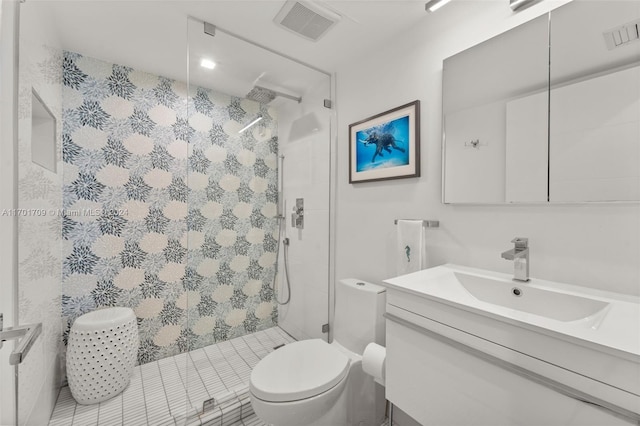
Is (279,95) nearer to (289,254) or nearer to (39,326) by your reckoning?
(289,254)

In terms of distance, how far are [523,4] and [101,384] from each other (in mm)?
3023

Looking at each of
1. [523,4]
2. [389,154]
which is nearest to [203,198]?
[389,154]

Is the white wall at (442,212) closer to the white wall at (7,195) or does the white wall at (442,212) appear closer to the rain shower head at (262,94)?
the rain shower head at (262,94)

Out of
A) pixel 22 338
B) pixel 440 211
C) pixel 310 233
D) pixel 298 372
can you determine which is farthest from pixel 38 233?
pixel 440 211

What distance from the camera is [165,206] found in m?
2.23

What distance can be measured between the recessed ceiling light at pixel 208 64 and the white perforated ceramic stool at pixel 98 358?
1720 mm

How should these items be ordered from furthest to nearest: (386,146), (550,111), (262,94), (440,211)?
(262,94)
(386,146)
(440,211)
(550,111)

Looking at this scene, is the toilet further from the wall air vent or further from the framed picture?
the wall air vent

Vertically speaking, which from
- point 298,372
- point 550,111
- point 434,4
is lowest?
point 298,372

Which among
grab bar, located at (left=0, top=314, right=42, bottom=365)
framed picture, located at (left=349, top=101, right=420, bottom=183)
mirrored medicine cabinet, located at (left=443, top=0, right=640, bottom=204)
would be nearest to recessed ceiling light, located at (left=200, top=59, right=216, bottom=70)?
framed picture, located at (left=349, top=101, right=420, bottom=183)

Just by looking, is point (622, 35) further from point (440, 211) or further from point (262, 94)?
point (262, 94)

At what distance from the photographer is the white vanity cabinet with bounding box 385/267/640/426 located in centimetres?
64

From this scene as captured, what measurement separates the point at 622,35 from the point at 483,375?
4.14 ft

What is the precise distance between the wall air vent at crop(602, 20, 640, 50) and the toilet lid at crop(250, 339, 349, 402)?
1732mm
